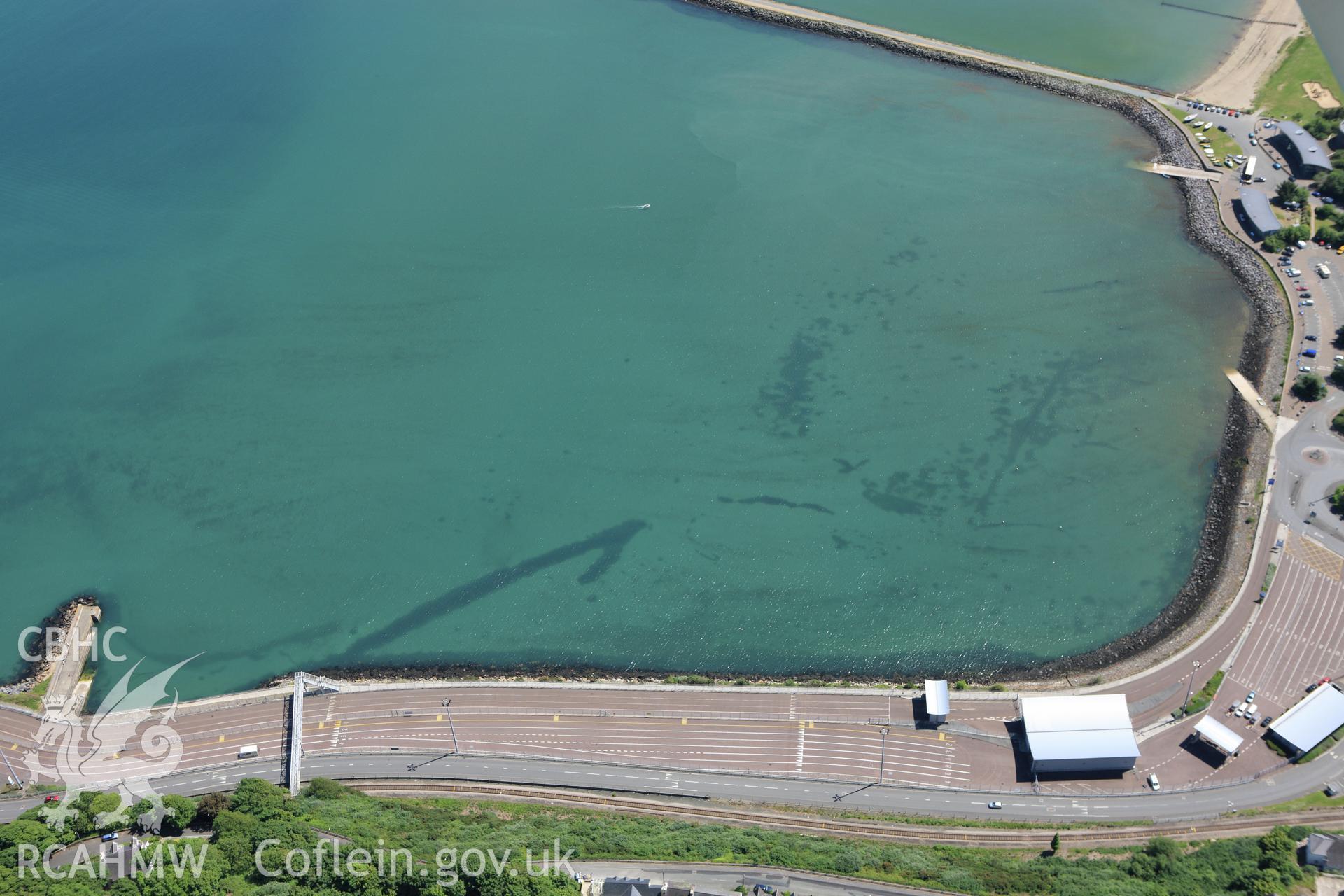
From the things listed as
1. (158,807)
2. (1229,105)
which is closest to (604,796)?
(158,807)

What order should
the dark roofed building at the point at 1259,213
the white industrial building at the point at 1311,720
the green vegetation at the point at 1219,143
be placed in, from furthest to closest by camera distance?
the green vegetation at the point at 1219,143 → the dark roofed building at the point at 1259,213 → the white industrial building at the point at 1311,720

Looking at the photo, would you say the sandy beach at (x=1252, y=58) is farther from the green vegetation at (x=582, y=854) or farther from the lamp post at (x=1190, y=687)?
the green vegetation at (x=582, y=854)

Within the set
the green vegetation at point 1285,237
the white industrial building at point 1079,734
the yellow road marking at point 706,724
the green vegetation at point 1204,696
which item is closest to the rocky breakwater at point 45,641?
the yellow road marking at point 706,724

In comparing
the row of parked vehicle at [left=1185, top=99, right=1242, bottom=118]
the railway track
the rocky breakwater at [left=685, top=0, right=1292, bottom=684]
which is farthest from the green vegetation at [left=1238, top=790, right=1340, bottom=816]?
the row of parked vehicle at [left=1185, top=99, right=1242, bottom=118]

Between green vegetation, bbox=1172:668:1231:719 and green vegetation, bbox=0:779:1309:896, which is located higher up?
green vegetation, bbox=1172:668:1231:719

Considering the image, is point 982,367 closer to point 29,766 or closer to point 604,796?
point 604,796

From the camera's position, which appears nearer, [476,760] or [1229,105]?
[476,760]

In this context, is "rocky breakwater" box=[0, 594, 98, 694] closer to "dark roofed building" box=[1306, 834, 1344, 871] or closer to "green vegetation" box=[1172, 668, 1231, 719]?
"green vegetation" box=[1172, 668, 1231, 719]
